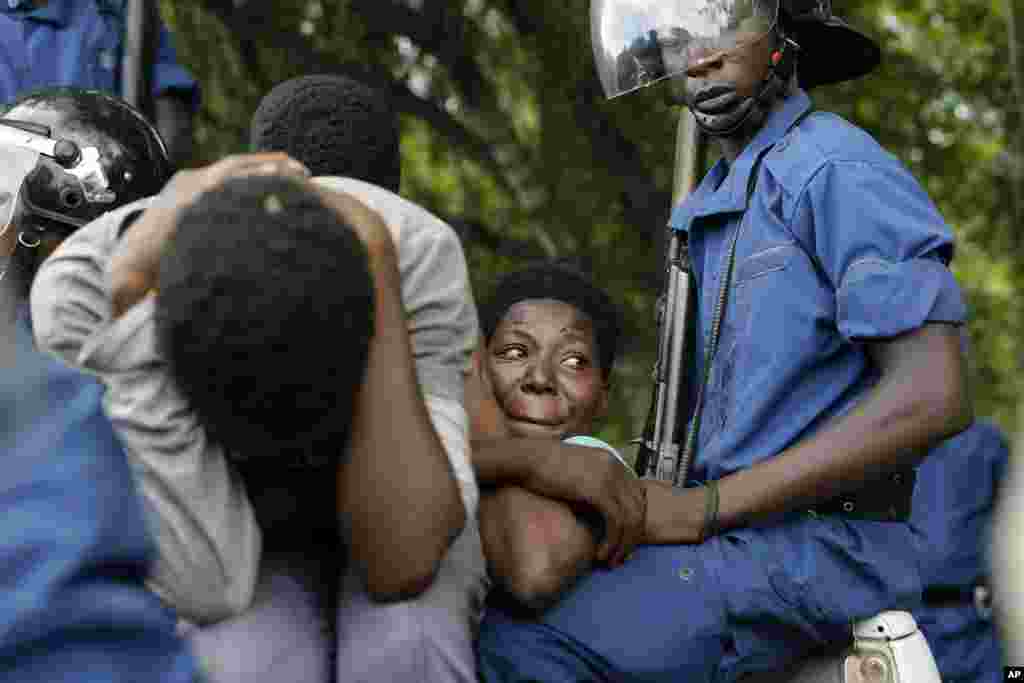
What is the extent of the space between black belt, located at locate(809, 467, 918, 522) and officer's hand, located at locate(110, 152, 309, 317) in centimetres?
122

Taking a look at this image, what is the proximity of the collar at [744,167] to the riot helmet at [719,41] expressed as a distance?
0.05 metres

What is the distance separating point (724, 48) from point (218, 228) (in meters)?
1.52

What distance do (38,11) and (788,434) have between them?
2.87m

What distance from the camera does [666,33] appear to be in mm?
3125

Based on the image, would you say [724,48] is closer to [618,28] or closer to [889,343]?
[618,28]

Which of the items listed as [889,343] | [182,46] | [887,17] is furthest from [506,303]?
[887,17]

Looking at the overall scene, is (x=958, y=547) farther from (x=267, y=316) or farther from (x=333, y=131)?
(x=267, y=316)

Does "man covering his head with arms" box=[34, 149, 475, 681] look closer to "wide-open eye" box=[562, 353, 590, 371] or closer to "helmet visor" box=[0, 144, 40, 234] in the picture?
"wide-open eye" box=[562, 353, 590, 371]

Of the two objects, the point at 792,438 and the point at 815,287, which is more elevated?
the point at 815,287

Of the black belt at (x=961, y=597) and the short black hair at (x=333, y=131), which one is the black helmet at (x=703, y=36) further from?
the black belt at (x=961, y=597)

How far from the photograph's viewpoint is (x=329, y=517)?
2113 mm

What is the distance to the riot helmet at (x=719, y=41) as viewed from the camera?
3.07 metres

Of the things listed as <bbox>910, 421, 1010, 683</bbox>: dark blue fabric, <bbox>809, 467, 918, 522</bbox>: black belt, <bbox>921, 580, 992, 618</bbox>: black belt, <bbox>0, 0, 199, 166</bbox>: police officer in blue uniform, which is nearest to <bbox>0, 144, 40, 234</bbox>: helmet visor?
<bbox>0, 0, 199, 166</bbox>: police officer in blue uniform

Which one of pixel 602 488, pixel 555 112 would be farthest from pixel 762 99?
pixel 555 112
